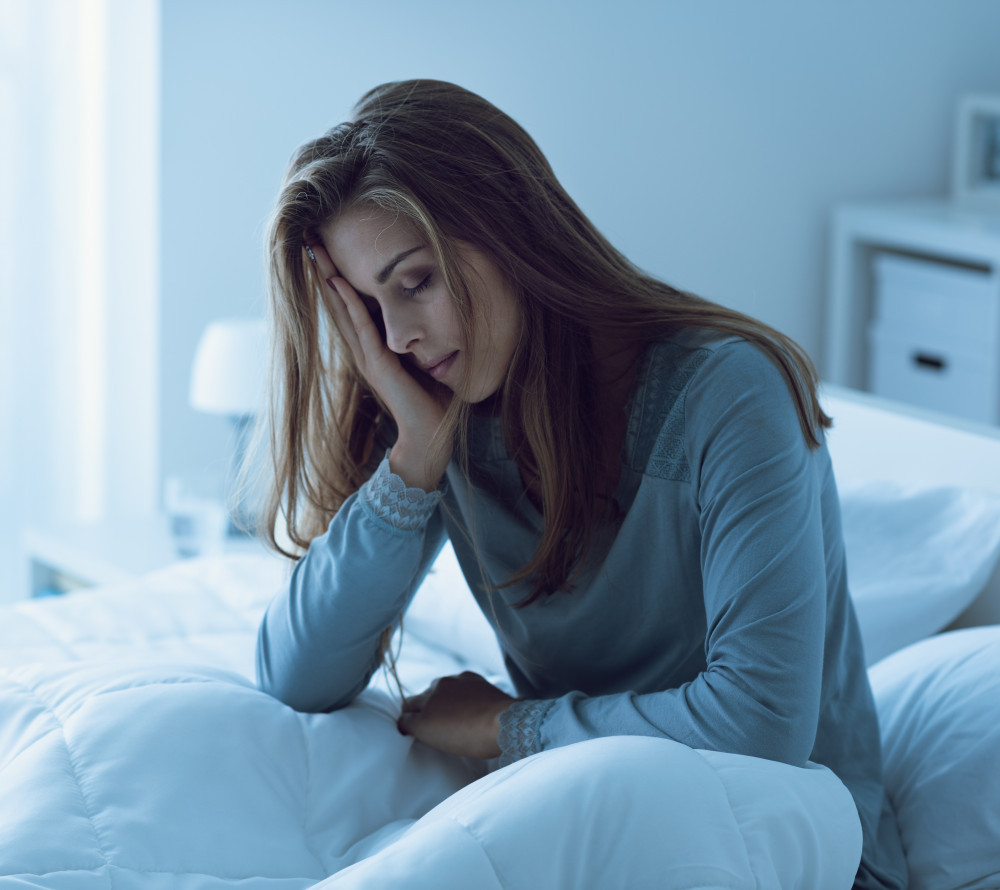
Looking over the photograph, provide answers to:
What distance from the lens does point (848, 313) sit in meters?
3.21

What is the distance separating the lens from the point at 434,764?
1091 mm

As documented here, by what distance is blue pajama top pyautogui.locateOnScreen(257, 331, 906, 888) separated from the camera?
35.1 inches

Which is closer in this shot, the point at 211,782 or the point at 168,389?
the point at 211,782

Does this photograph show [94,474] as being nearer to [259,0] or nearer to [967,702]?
[259,0]

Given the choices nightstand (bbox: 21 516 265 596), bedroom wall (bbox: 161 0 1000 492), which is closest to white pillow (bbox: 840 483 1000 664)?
nightstand (bbox: 21 516 265 596)

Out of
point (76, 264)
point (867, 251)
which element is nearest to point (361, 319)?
point (76, 264)

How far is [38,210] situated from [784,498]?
6.75 feet

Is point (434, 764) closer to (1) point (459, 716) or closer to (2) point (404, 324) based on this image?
(1) point (459, 716)

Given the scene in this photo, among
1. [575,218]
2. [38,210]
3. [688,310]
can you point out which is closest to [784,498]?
[688,310]

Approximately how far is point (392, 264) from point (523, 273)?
109 millimetres

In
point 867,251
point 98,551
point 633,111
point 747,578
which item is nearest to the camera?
point 747,578

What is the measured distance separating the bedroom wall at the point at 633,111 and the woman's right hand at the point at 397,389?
1159 mm

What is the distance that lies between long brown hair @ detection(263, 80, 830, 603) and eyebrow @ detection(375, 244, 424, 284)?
2 centimetres

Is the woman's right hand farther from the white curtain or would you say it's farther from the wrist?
the white curtain
